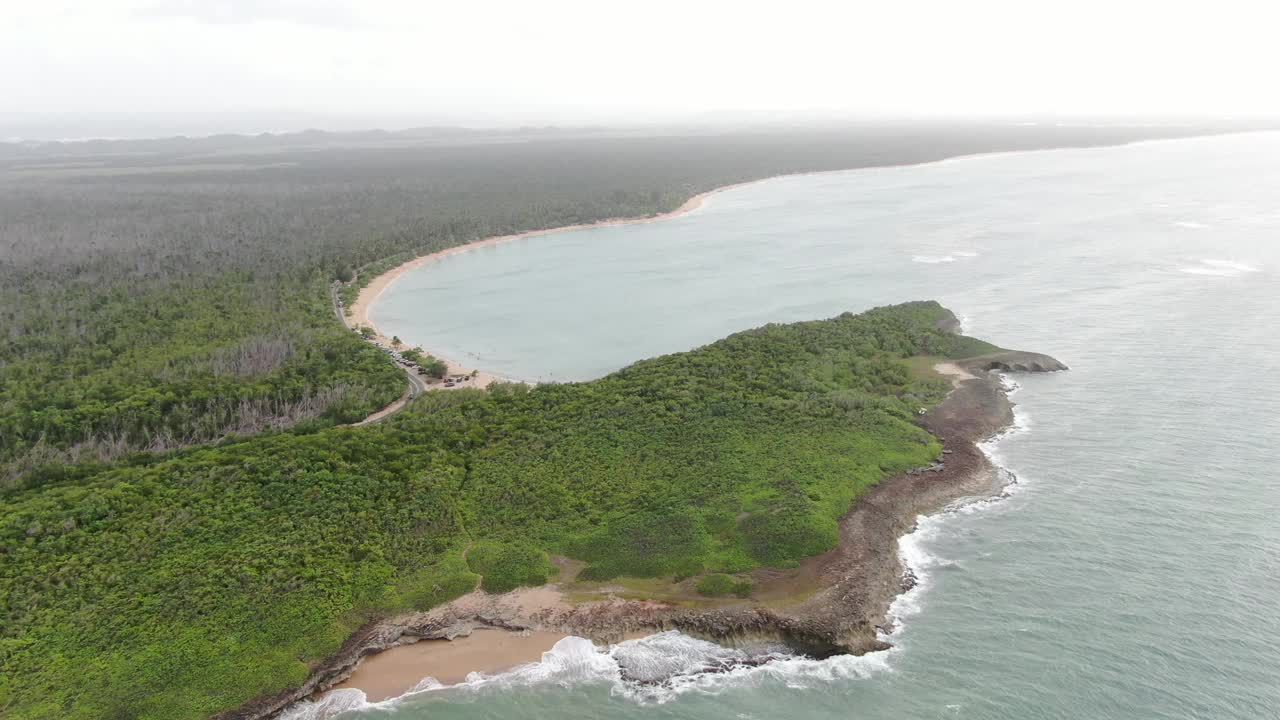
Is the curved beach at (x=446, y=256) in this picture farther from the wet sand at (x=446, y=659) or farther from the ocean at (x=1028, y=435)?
the wet sand at (x=446, y=659)

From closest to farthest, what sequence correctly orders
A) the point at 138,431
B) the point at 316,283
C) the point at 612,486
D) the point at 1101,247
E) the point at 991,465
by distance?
the point at 612,486
the point at 991,465
the point at 138,431
the point at 316,283
the point at 1101,247

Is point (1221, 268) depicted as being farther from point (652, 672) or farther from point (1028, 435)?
point (652, 672)

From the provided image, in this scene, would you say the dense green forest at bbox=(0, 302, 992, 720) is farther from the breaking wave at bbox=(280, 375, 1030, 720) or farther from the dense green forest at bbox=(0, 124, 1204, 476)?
the dense green forest at bbox=(0, 124, 1204, 476)

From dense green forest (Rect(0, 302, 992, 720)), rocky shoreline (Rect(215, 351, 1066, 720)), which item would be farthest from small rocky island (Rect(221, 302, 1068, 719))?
dense green forest (Rect(0, 302, 992, 720))

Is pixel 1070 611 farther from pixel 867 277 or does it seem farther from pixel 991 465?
pixel 867 277

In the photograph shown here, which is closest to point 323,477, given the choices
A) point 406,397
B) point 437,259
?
point 406,397

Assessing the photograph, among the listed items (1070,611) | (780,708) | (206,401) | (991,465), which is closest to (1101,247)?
(991,465)

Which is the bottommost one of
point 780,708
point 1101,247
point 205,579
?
point 780,708

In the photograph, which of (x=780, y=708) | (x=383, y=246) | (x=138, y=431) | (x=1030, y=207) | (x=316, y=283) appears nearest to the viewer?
(x=780, y=708)
